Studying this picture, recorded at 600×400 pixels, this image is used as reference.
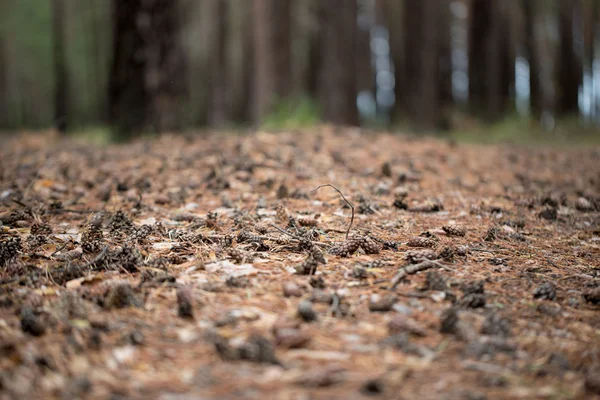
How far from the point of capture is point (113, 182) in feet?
11.5

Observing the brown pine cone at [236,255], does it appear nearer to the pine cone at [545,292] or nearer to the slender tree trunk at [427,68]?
the pine cone at [545,292]

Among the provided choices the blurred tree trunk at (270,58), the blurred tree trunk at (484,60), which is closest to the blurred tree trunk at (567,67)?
the blurred tree trunk at (484,60)

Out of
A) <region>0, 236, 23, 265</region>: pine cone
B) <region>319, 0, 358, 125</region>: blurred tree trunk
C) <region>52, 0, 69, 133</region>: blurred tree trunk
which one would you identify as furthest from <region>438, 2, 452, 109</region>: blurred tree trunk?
<region>0, 236, 23, 265</region>: pine cone

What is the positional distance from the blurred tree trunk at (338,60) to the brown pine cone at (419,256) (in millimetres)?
4987

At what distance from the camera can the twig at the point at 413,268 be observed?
1.96m

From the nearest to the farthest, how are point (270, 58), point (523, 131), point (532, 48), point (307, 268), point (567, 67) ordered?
point (307, 268)
point (270, 58)
point (523, 131)
point (567, 67)
point (532, 48)

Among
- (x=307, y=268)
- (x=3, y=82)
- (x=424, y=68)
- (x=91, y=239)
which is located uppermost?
(x=3, y=82)

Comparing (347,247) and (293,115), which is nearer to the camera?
(347,247)

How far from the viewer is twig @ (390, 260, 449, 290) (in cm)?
196

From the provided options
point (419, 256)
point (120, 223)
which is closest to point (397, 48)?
point (120, 223)

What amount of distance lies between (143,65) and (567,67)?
13.7 meters

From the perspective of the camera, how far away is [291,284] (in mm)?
1842

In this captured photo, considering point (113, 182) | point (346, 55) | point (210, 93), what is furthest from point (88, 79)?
point (113, 182)

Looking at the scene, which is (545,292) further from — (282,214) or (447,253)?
(282,214)
